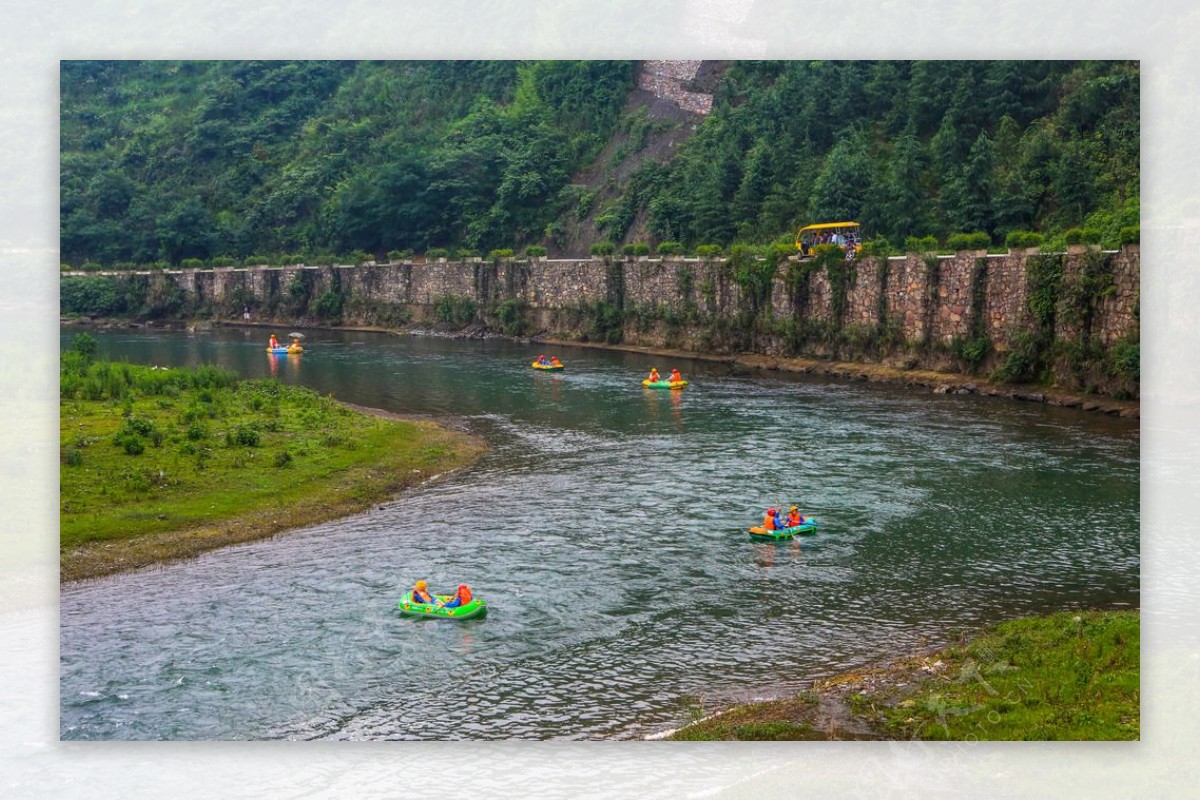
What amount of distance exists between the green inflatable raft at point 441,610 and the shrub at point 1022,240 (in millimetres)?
30781

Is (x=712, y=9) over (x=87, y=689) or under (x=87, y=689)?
over

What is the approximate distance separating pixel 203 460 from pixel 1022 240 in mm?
29914

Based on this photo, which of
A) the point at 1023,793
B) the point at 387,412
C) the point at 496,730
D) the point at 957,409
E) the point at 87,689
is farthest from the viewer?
the point at 387,412

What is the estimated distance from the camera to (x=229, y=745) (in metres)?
16.4

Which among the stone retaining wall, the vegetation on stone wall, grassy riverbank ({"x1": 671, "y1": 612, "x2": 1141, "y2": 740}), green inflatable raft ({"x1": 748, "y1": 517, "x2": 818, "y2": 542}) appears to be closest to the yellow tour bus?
the stone retaining wall

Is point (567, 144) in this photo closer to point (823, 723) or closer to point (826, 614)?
point (826, 614)

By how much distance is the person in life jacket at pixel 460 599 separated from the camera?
73.7 feet

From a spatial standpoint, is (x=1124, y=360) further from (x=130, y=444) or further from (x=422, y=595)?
(x=130, y=444)

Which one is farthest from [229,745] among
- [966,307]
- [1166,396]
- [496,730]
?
[966,307]

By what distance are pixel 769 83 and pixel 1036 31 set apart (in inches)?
2139

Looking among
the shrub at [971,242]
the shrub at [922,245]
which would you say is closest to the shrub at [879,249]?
the shrub at [922,245]

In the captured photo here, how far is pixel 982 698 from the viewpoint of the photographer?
17484 millimetres

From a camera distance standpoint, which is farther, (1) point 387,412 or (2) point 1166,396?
(1) point 387,412

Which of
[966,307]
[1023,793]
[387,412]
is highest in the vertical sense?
[966,307]
